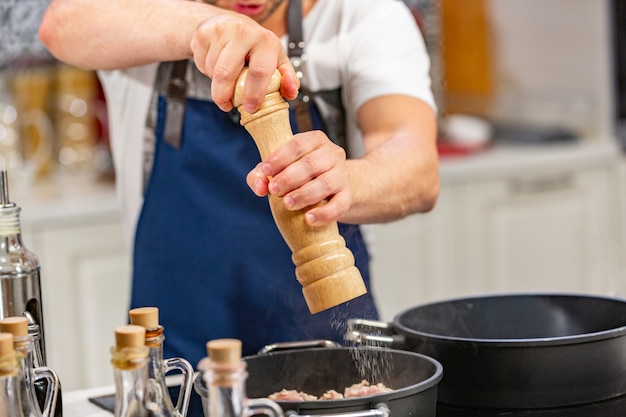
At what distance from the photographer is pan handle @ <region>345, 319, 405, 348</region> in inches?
45.2

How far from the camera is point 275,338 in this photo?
1476mm

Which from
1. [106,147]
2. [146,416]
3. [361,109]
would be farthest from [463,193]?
[146,416]

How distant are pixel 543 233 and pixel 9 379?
7.73 ft

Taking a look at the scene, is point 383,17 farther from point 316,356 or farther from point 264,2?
point 316,356

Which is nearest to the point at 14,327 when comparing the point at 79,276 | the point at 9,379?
the point at 9,379

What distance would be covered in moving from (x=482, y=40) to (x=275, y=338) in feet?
7.01

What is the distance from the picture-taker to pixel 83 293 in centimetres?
246

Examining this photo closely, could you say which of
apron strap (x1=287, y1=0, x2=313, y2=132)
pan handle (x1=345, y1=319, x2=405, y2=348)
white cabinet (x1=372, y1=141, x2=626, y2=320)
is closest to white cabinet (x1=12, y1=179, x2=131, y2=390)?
white cabinet (x1=372, y1=141, x2=626, y2=320)

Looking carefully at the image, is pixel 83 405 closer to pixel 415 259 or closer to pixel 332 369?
pixel 332 369

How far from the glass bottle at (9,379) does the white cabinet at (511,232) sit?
72.6 inches

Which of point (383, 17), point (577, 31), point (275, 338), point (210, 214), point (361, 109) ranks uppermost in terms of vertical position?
point (577, 31)

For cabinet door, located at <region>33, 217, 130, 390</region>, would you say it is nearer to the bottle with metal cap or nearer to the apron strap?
the apron strap

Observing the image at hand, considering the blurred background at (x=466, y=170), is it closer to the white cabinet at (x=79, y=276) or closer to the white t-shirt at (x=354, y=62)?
the white cabinet at (x=79, y=276)

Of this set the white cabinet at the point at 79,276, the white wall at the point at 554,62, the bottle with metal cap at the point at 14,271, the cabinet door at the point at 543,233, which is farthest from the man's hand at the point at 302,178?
the white wall at the point at 554,62
